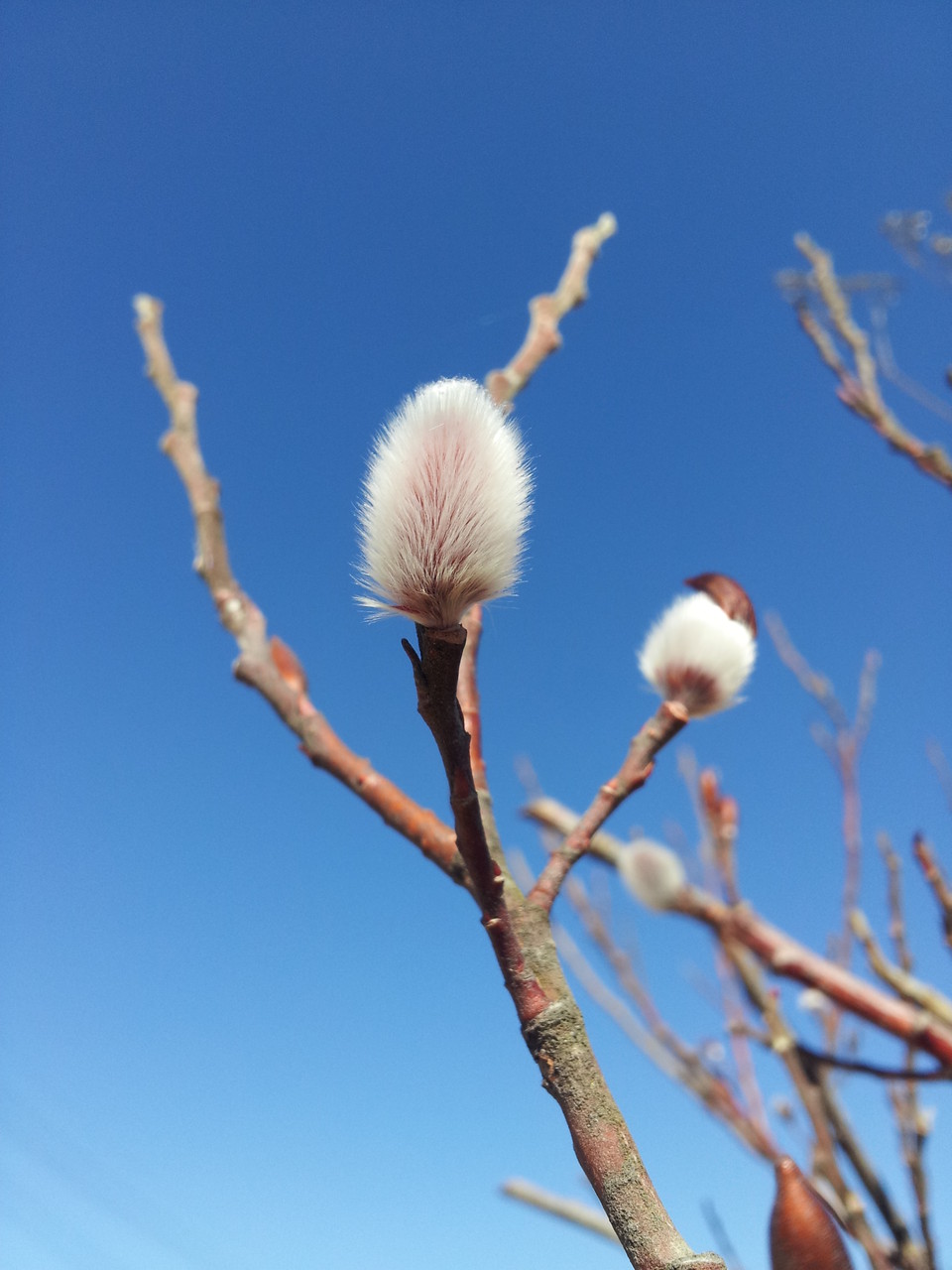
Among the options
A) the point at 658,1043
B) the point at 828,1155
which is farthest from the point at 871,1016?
the point at 658,1043

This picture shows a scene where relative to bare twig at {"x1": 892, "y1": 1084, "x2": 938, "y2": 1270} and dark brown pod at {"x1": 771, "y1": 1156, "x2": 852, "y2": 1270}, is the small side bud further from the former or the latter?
bare twig at {"x1": 892, "y1": 1084, "x2": 938, "y2": 1270}

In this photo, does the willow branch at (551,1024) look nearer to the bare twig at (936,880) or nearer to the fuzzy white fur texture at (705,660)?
the fuzzy white fur texture at (705,660)

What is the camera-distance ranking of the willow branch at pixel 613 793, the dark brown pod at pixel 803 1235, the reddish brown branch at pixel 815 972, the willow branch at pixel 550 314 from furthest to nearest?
the reddish brown branch at pixel 815 972, the willow branch at pixel 550 314, the willow branch at pixel 613 793, the dark brown pod at pixel 803 1235

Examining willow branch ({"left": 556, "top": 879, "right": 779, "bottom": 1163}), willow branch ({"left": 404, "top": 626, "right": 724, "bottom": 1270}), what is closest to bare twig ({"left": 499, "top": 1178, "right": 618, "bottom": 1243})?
willow branch ({"left": 556, "top": 879, "right": 779, "bottom": 1163})

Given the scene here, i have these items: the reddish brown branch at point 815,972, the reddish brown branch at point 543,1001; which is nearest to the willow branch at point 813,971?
the reddish brown branch at point 815,972

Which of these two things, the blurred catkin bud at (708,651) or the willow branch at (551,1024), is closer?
the willow branch at (551,1024)

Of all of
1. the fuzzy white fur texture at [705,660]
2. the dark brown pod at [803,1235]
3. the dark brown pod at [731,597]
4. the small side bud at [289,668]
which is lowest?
the dark brown pod at [803,1235]

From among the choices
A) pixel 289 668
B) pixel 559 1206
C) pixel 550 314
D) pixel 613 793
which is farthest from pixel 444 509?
pixel 559 1206
